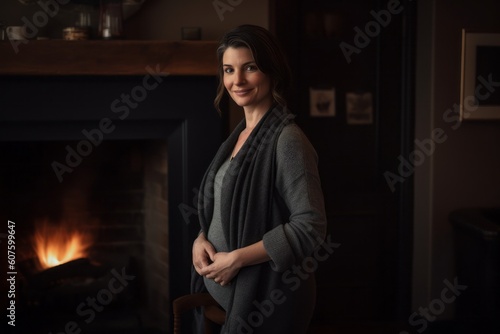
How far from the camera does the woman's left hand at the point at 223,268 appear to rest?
175 cm

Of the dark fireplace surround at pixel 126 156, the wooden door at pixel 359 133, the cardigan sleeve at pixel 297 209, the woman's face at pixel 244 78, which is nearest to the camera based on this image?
the cardigan sleeve at pixel 297 209

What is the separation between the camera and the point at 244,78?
1.79 m

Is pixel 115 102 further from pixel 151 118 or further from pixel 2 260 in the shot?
pixel 2 260

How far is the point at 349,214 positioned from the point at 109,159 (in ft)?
3.83

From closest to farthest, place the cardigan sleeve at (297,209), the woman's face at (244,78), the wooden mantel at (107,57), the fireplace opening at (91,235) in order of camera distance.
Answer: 1. the cardigan sleeve at (297,209)
2. the woman's face at (244,78)
3. the wooden mantel at (107,57)
4. the fireplace opening at (91,235)

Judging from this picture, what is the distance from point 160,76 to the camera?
100 inches

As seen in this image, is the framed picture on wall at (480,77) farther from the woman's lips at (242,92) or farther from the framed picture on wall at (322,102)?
the woman's lips at (242,92)

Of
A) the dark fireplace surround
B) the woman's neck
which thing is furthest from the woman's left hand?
the dark fireplace surround

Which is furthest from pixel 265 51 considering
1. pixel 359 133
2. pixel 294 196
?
pixel 359 133

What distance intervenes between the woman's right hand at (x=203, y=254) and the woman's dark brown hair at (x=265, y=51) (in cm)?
43

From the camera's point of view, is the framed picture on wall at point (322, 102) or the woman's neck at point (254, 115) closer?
the woman's neck at point (254, 115)

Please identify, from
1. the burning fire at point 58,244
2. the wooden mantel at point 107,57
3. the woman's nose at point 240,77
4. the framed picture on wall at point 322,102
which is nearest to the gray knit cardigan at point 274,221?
the woman's nose at point 240,77

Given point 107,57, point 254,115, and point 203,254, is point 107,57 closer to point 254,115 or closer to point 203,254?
point 254,115

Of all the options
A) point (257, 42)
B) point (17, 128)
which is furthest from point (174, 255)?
point (257, 42)
